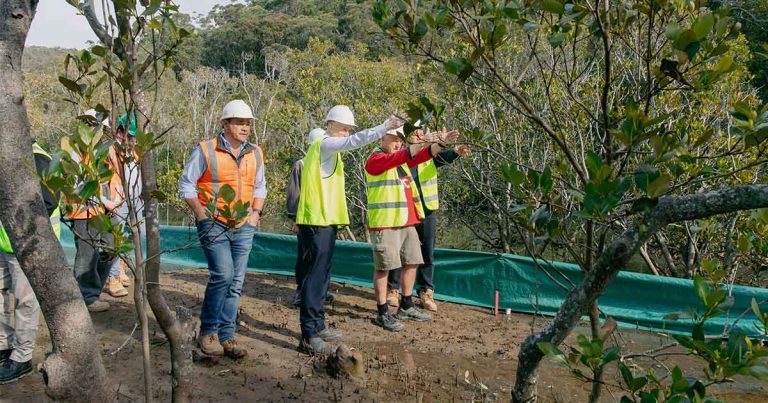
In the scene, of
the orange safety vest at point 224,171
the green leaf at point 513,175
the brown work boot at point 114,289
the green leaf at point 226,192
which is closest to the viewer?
the green leaf at point 513,175

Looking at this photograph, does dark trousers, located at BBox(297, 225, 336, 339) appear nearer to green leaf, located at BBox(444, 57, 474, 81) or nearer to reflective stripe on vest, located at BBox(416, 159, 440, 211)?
reflective stripe on vest, located at BBox(416, 159, 440, 211)

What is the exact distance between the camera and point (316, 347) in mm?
4395

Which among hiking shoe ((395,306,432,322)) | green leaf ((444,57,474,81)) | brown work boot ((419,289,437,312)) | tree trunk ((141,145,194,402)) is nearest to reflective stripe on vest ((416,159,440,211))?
brown work boot ((419,289,437,312))

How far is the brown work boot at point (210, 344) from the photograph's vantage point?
408 cm

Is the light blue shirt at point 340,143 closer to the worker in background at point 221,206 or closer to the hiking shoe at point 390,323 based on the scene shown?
the worker in background at point 221,206

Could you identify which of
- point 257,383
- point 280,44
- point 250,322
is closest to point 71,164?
point 257,383

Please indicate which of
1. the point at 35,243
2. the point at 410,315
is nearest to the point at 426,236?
the point at 410,315

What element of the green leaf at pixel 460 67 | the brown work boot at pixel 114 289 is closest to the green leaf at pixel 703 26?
the green leaf at pixel 460 67

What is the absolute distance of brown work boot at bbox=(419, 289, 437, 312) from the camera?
236 inches

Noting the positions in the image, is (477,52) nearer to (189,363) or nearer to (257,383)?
(189,363)

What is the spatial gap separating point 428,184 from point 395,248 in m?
0.95

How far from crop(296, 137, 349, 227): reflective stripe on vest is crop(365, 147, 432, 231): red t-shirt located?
1.35 feet

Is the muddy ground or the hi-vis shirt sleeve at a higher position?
the hi-vis shirt sleeve

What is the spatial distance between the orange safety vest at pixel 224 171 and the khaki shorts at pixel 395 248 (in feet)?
4.57
